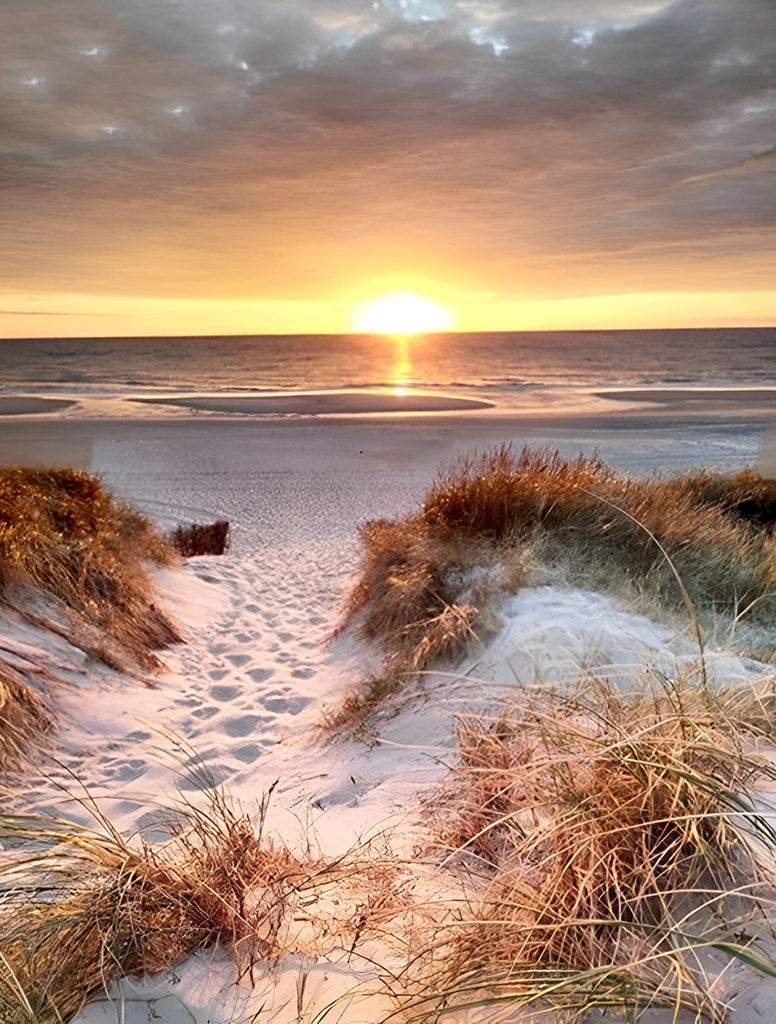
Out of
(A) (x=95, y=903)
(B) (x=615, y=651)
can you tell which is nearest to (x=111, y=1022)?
(A) (x=95, y=903)

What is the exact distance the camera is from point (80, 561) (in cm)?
666

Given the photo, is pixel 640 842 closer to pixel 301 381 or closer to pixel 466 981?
pixel 466 981

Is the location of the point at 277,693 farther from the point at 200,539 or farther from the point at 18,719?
the point at 200,539

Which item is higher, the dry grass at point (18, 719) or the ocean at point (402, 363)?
the ocean at point (402, 363)

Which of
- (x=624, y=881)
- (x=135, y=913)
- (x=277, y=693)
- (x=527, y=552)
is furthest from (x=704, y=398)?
(x=135, y=913)

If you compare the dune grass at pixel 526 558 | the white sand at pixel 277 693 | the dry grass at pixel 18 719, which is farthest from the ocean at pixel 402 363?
the dry grass at pixel 18 719

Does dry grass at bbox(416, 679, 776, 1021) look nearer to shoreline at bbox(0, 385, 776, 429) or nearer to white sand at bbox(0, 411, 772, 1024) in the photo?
white sand at bbox(0, 411, 772, 1024)

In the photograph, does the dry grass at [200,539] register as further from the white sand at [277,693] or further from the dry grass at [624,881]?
the dry grass at [624,881]

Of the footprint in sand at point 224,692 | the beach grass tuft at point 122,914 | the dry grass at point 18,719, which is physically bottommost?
the footprint in sand at point 224,692

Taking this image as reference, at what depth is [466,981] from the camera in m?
1.97

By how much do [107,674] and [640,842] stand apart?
4.44m

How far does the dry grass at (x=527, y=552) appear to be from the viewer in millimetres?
5770

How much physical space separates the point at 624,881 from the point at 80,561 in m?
5.48

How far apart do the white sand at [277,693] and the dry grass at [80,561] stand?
34cm
